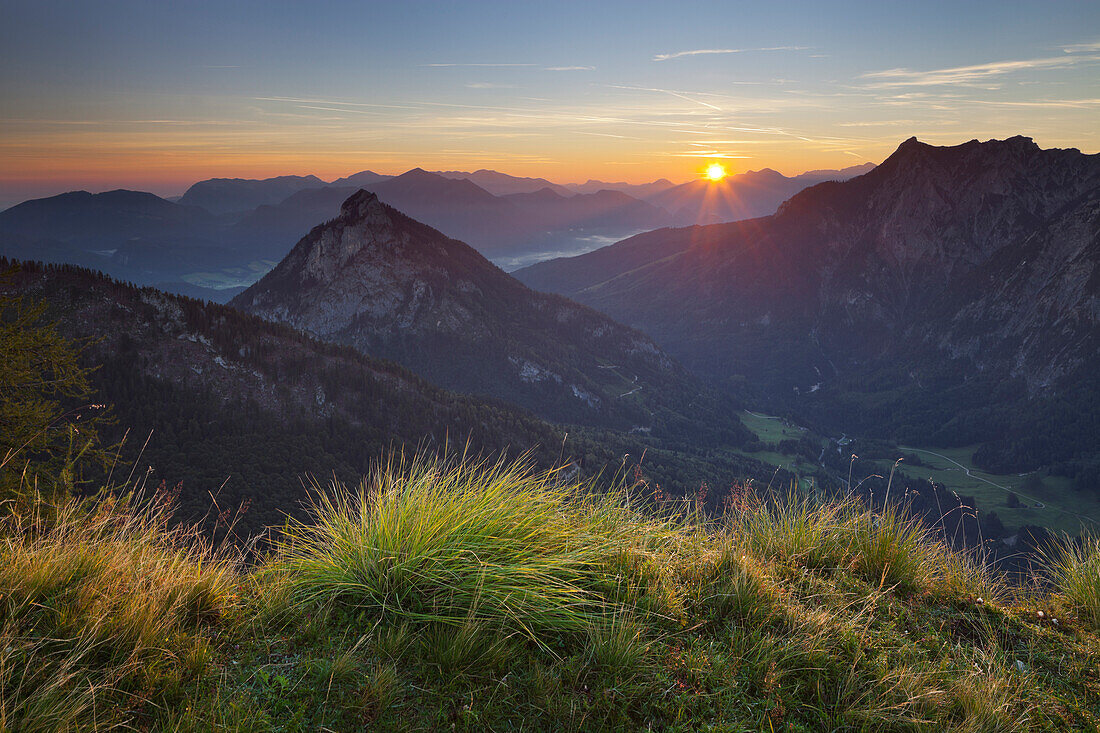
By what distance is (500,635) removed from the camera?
418 centimetres

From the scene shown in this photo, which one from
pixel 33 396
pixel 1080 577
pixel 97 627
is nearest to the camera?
pixel 97 627

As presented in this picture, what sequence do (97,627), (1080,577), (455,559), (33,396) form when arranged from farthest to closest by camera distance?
(33,396), (1080,577), (455,559), (97,627)

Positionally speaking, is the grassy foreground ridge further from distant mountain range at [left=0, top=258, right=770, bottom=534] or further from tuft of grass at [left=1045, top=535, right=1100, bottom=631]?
distant mountain range at [left=0, top=258, right=770, bottom=534]

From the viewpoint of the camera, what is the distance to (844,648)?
4.59m

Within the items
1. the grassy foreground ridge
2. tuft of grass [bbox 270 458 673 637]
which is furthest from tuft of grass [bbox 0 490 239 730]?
tuft of grass [bbox 270 458 673 637]

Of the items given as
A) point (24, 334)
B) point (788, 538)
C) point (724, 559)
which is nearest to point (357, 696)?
point (724, 559)

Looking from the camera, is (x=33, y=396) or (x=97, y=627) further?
(x=33, y=396)

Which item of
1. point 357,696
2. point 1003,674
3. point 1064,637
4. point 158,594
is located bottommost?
point 1064,637

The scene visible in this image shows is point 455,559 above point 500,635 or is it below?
above

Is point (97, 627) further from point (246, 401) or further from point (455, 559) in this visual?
point (246, 401)

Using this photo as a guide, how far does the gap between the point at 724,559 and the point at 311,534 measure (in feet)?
15.1

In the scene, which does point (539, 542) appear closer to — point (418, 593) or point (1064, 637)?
point (418, 593)

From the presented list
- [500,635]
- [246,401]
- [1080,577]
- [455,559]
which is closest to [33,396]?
[455,559]

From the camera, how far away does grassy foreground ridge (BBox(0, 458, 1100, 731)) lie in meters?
3.59
